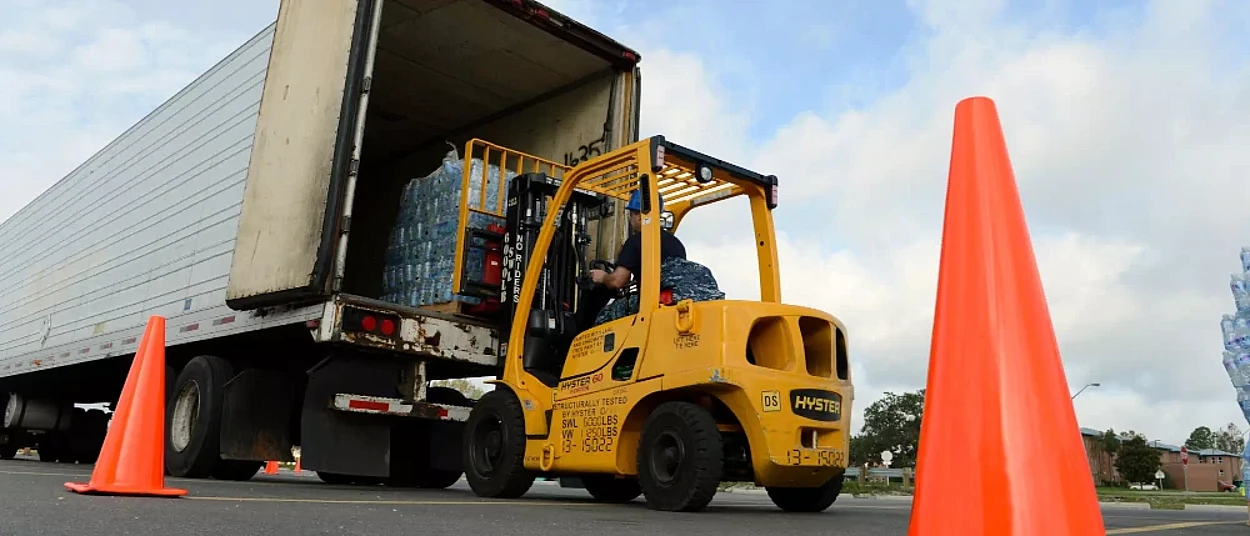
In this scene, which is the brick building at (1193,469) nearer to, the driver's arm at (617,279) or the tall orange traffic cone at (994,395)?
the driver's arm at (617,279)

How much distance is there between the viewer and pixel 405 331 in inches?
252

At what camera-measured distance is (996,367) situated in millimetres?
2154

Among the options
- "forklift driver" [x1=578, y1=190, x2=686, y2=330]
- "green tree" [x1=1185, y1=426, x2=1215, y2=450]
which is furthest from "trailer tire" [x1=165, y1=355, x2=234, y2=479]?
"green tree" [x1=1185, y1=426, x2=1215, y2=450]

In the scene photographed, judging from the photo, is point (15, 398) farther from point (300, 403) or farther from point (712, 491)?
point (712, 491)

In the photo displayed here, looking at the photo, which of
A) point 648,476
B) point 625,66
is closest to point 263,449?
point 648,476

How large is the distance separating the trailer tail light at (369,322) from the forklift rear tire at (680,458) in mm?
2135

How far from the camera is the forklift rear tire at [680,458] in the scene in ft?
15.3

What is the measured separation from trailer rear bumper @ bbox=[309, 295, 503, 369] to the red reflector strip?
1.35ft

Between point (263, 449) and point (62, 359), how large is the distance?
4.68 meters

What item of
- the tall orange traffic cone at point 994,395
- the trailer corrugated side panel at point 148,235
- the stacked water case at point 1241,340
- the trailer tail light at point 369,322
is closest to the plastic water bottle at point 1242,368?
the stacked water case at point 1241,340

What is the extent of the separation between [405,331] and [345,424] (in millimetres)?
784

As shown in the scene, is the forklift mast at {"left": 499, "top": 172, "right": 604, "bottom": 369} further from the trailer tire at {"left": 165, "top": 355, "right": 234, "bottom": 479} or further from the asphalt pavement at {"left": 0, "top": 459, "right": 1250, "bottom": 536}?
the trailer tire at {"left": 165, "top": 355, "right": 234, "bottom": 479}

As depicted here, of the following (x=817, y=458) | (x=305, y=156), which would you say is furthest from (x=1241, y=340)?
(x=305, y=156)

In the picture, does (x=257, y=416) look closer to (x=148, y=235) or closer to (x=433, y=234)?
(x=433, y=234)
